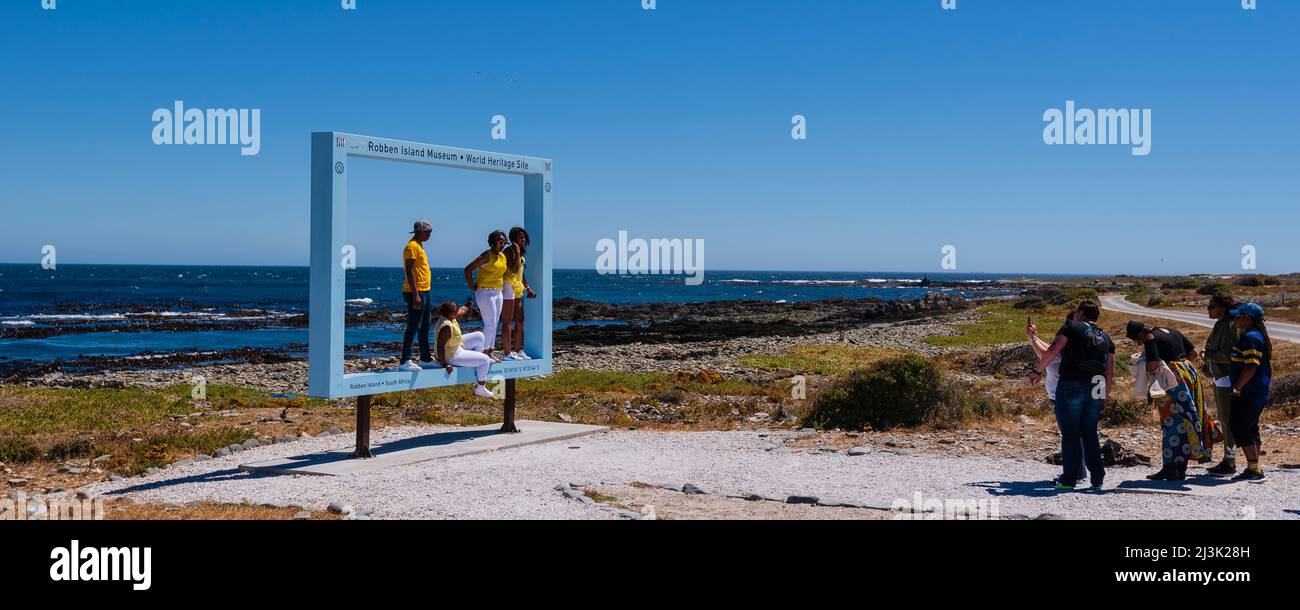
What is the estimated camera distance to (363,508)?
29.6ft

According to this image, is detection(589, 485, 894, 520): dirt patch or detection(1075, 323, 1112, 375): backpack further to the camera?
detection(1075, 323, 1112, 375): backpack

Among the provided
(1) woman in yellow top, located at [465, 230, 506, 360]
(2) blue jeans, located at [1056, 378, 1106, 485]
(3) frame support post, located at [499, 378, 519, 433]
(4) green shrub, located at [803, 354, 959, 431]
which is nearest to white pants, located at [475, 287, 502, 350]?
(1) woman in yellow top, located at [465, 230, 506, 360]

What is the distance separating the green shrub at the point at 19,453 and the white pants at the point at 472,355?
18.6 feet

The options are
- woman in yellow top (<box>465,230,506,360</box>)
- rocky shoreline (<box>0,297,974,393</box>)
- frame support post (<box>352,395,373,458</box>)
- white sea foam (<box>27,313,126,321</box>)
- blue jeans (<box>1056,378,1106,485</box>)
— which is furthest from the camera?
white sea foam (<box>27,313,126,321</box>)

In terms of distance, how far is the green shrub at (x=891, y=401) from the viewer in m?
15.1

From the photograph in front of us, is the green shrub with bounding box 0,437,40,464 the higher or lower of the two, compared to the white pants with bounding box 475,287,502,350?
lower

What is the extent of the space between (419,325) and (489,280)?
49.8 inches

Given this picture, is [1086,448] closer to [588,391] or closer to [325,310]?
[325,310]

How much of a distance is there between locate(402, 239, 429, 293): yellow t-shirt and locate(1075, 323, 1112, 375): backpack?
7363 millimetres

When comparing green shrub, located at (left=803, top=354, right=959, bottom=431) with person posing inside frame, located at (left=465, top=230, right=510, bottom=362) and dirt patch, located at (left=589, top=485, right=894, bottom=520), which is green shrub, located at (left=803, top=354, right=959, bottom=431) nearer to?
person posing inside frame, located at (left=465, top=230, right=510, bottom=362)

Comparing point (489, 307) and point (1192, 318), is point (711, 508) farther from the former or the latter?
point (1192, 318)

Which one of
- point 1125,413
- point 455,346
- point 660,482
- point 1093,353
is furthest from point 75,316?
point 1093,353

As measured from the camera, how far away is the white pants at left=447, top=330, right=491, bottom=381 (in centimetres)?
1280
